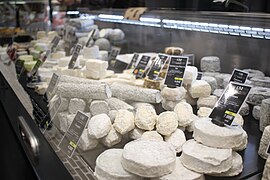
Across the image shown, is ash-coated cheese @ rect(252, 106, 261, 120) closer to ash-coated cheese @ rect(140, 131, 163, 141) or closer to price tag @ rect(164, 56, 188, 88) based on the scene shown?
price tag @ rect(164, 56, 188, 88)

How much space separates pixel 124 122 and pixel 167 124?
16 cm

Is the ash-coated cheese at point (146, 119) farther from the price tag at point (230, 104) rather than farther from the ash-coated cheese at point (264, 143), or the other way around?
the ash-coated cheese at point (264, 143)

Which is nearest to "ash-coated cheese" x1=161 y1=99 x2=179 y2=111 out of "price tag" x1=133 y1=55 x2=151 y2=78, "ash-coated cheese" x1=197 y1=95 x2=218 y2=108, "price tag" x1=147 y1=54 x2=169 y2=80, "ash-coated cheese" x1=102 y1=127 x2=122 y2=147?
"ash-coated cheese" x1=197 y1=95 x2=218 y2=108

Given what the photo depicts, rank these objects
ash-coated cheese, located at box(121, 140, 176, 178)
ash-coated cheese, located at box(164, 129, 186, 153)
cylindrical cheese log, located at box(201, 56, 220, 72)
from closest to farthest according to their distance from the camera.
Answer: ash-coated cheese, located at box(121, 140, 176, 178)
ash-coated cheese, located at box(164, 129, 186, 153)
cylindrical cheese log, located at box(201, 56, 220, 72)

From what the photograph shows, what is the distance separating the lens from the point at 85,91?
1.34 meters

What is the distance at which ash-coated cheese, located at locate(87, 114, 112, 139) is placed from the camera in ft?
3.66

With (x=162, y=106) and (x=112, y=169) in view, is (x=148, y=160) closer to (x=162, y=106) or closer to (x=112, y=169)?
(x=112, y=169)

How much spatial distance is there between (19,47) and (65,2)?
858 millimetres

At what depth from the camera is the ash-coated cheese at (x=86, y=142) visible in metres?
1.13

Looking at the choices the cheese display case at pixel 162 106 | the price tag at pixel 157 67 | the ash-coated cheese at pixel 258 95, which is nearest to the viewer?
the cheese display case at pixel 162 106

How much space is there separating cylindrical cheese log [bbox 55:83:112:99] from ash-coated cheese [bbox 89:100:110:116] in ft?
0.12

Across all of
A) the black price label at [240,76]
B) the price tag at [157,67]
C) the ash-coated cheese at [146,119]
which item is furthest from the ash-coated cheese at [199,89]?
the ash-coated cheese at [146,119]

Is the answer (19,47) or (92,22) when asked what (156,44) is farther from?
(19,47)

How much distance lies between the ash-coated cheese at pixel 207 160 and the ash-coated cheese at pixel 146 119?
224 millimetres
